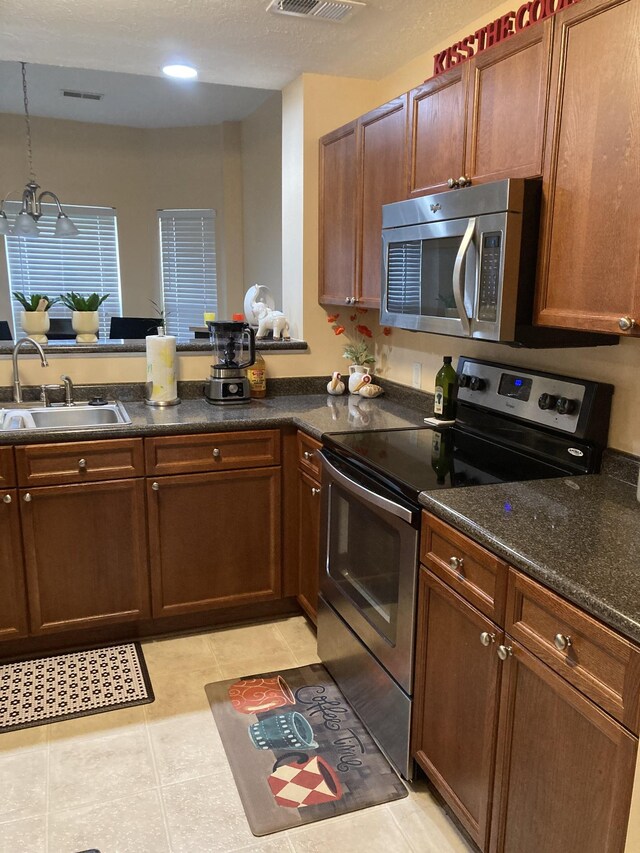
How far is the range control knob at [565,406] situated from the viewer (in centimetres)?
199

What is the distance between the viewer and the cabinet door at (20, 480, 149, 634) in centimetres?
252

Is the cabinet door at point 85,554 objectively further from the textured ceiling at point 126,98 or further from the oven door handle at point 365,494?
the textured ceiling at point 126,98

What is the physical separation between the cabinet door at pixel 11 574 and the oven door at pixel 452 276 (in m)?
1.55

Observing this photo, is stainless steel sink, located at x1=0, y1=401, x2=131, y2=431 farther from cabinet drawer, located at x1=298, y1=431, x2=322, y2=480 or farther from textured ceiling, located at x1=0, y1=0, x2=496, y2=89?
textured ceiling, located at x1=0, y1=0, x2=496, y2=89

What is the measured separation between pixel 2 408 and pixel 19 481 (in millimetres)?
523

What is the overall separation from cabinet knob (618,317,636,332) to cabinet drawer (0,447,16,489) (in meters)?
2.02

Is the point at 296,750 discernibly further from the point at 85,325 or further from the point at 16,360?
the point at 85,325

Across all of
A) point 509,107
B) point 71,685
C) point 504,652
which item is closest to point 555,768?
point 504,652

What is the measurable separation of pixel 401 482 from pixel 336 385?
1437 millimetres

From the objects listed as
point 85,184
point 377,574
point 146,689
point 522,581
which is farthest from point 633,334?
point 85,184

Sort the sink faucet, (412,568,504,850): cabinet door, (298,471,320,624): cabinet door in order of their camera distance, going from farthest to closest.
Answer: the sink faucet → (298,471,320,624): cabinet door → (412,568,504,850): cabinet door

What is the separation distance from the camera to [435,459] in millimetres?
2129

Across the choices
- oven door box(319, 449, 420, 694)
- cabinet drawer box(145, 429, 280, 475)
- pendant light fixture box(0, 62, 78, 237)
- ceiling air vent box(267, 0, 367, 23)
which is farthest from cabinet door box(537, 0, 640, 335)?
pendant light fixture box(0, 62, 78, 237)

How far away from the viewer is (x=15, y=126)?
5363 mm
